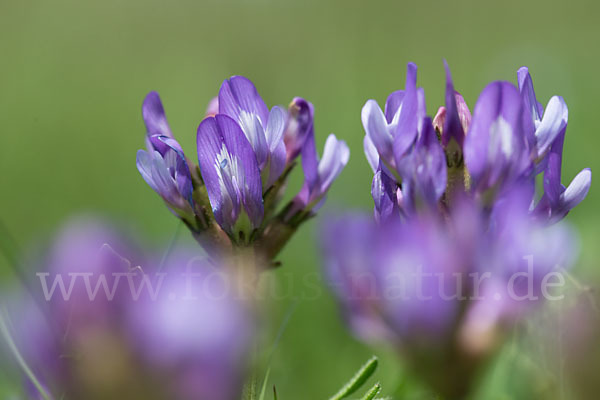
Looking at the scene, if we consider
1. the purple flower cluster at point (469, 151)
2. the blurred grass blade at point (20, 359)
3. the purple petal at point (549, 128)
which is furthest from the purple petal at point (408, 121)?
the blurred grass blade at point (20, 359)

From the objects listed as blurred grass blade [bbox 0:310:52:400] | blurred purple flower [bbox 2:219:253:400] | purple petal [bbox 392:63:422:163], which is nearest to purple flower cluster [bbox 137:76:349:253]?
purple petal [bbox 392:63:422:163]

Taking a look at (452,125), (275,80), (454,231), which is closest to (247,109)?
(452,125)

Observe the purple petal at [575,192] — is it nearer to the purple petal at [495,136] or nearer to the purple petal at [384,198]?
the purple petal at [495,136]

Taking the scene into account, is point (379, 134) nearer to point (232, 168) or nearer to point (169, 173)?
point (232, 168)

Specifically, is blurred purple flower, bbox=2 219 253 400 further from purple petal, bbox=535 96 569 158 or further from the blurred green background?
the blurred green background

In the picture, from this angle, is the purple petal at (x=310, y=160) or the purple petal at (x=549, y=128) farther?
the purple petal at (x=310, y=160)
